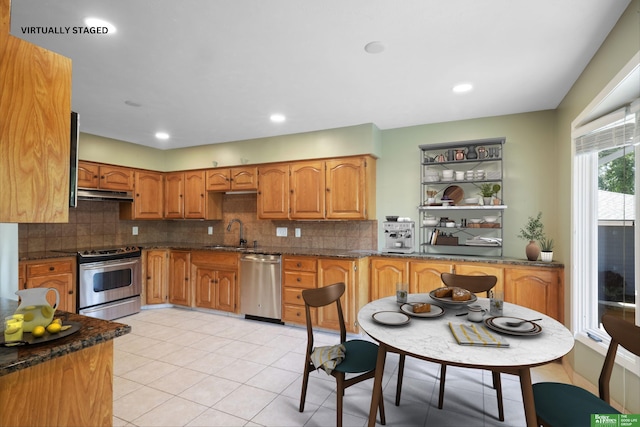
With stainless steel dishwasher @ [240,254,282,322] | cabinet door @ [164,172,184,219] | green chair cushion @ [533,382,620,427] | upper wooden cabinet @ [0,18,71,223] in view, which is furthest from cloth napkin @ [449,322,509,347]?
cabinet door @ [164,172,184,219]

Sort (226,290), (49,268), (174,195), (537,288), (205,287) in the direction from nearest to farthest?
1. (537,288)
2. (49,268)
3. (226,290)
4. (205,287)
5. (174,195)

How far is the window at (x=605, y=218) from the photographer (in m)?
2.10

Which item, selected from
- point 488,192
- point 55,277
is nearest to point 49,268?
point 55,277

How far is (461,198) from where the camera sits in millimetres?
3719

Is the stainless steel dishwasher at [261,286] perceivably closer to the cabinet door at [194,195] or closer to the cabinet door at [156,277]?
the cabinet door at [194,195]

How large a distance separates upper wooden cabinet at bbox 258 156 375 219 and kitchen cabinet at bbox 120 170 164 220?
1.91 metres

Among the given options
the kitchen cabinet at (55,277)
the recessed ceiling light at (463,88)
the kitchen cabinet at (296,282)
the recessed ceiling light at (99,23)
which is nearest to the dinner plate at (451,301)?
the recessed ceiling light at (463,88)

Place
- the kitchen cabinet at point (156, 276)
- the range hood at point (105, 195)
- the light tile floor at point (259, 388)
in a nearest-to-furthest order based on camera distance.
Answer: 1. the light tile floor at point (259, 388)
2. the range hood at point (105, 195)
3. the kitchen cabinet at point (156, 276)

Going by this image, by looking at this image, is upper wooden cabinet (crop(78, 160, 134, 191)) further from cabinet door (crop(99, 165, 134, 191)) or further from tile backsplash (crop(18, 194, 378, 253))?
tile backsplash (crop(18, 194, 378, 253))

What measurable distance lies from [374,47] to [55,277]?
4.15m

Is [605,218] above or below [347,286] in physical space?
above

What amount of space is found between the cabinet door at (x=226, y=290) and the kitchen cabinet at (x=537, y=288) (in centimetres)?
328

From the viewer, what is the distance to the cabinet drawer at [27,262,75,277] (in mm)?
3412
